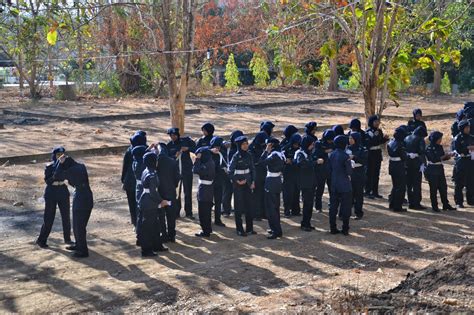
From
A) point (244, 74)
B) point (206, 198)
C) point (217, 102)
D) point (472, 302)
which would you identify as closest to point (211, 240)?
point (206, 198)

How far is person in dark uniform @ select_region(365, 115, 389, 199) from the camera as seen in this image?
42.2 ft

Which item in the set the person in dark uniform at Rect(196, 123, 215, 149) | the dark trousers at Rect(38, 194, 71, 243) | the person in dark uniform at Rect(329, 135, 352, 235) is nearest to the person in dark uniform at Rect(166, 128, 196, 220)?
the person in dark uniform at Rect(196, 123, 215, 149)

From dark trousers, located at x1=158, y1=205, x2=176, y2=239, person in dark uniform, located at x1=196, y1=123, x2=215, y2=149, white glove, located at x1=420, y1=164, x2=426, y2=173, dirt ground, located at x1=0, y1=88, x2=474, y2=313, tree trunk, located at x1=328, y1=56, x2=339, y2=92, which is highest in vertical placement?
tree trunk, located at x1=328, y1=56, x2=339, y2=92

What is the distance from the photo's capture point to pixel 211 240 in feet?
33.4

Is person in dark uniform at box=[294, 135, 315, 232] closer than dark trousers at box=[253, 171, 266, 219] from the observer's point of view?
Yes

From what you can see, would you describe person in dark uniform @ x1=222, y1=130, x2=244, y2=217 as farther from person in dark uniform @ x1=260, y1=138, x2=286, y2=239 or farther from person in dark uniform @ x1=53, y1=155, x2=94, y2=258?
person in dark uniform @ x1=53, y1=155, x2=94, y2=258

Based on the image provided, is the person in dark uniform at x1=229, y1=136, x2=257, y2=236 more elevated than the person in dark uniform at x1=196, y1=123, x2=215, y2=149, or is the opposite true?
the person in dark uniform at x1=196, y1=123, x2=215, y2=149

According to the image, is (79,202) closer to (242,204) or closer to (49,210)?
(49,210)

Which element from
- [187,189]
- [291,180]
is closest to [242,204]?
[291,180]

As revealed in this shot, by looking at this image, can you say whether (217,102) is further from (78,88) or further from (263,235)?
(263,235)

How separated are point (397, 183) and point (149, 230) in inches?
184

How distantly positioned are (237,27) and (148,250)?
3393 centimetres

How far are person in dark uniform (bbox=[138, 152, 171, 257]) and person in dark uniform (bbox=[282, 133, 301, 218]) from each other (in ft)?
8.70

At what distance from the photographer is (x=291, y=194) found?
11.6 m
